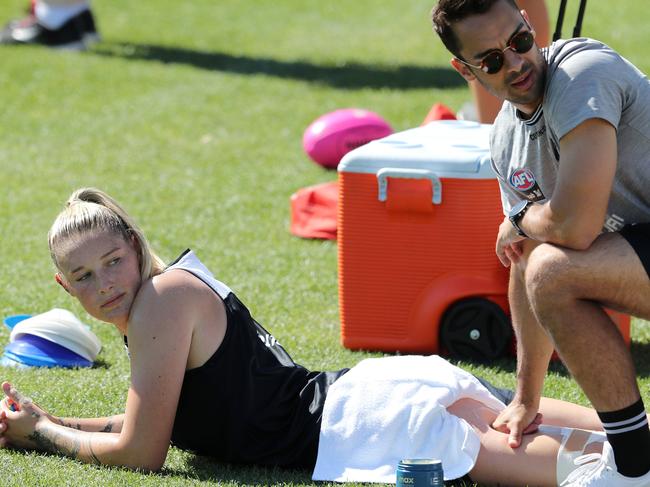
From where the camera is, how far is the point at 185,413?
337 cm

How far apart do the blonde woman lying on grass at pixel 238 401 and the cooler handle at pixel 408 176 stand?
1.06m

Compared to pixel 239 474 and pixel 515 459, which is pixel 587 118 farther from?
pixel 239 474

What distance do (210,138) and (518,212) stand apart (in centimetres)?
575

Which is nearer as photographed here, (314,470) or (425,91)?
(314,470)

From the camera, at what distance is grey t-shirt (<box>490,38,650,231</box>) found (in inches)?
115

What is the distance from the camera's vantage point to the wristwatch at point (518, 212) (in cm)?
316

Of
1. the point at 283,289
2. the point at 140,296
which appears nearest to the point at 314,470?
the point at 140,296

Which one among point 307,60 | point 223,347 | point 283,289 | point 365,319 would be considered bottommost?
point 307,60

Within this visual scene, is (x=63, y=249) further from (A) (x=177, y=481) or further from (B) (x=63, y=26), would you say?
(B) (x=63, y=26)

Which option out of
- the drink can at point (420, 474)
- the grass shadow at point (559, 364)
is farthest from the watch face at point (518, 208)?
the grass shadow at point (559, 364)

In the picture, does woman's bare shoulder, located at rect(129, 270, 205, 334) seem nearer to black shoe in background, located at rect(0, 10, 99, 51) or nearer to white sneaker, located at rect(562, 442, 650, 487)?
white sneaker, located at rect(562, 442, 650, 487)

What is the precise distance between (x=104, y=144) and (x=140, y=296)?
5538mm

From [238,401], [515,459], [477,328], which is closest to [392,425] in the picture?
[515,459]

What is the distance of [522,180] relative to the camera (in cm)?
330
